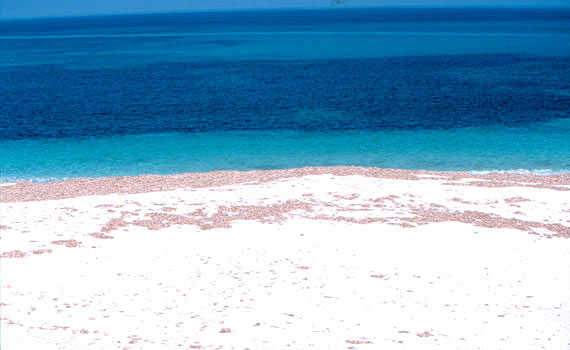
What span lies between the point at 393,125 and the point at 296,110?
656 centimetres

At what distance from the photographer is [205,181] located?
1953cm

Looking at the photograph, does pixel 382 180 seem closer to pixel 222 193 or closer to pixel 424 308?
pixel 222 193

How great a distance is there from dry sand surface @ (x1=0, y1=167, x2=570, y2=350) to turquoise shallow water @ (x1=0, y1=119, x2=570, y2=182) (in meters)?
5.19

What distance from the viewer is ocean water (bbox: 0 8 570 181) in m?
24.7

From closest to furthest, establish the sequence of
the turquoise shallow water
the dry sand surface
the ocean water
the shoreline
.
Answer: the dry sand surface, the shoreline, the turquoise shallow water, the ocean water

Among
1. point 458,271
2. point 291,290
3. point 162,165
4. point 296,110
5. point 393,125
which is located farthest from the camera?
point 296,110

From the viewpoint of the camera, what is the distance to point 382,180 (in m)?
18.7

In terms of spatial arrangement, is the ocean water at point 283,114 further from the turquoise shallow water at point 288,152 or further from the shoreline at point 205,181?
the shoreline at point 205,181

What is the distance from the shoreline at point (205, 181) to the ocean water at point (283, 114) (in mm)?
2233

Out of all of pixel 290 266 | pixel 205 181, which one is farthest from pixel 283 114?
pixel 290 266

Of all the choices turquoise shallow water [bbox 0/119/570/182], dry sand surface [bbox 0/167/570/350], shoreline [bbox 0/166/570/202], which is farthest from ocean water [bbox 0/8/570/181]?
dry sand surface [bbox 0/167/570/350]

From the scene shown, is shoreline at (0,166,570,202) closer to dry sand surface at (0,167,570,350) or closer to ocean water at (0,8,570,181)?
dry sand surface at (0,167,570,350)

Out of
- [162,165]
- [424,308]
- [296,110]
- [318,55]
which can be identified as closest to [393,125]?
[296,110]

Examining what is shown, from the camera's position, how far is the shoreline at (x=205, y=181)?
18.1 m
